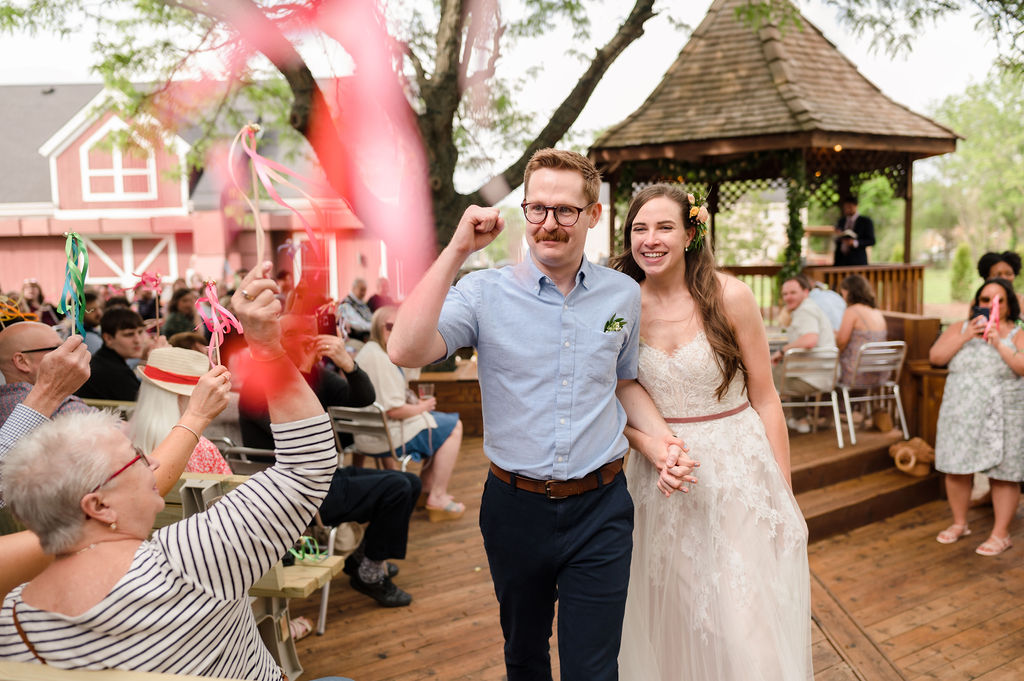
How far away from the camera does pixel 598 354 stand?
2.16m

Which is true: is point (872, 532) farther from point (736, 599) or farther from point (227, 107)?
point (227, 107)

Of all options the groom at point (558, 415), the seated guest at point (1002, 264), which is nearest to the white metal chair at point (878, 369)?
the seated guest at point (1002, 264)

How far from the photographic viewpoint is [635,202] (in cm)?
258

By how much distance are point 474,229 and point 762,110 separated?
942cm

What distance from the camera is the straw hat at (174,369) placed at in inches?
130

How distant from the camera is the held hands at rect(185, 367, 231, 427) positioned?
1687 millimetres


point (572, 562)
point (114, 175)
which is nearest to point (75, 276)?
point (572, 562)

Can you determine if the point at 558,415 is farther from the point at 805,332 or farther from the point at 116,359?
the point at 805,332

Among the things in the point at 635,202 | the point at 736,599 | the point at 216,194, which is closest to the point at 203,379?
the point at 635,202

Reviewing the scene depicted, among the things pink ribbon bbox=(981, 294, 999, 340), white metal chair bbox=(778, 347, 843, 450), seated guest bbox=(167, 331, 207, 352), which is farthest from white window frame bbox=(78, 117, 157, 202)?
pink ribbon bbox=(981, 294, 999, 340)

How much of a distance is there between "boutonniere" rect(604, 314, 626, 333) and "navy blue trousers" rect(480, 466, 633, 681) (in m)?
0.46

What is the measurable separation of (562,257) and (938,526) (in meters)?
4.63

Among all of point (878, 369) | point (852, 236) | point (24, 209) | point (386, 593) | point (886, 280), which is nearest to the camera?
point (386, 593)

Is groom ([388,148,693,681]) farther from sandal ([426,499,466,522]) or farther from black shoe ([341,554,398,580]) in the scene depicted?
sandal ([426,499,466,522])
